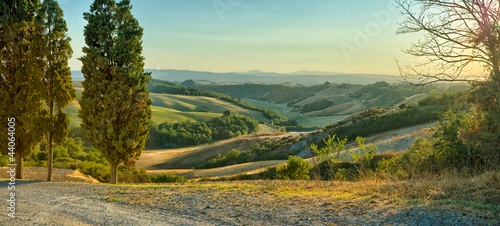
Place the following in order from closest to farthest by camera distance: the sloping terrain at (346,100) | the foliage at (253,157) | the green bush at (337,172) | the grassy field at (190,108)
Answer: the green bush at (337,172), the foliage at (253,157), the grassy field at (190,108), the sloping terrain at (346,100)

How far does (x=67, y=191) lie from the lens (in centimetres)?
1184

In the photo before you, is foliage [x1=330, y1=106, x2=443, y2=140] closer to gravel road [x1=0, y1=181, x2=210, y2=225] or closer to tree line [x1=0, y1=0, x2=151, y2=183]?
tree line [x1=0, y1=0, x2=151, y2=183]

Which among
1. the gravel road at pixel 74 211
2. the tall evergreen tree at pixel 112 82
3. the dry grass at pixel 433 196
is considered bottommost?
the gravel road at pixel 74 211

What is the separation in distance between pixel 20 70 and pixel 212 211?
42.0 feet

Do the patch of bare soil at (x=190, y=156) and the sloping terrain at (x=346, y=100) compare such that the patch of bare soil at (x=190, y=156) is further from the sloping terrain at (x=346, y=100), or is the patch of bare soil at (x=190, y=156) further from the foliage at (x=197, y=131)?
the sloping terrain at (x=346, y=100)

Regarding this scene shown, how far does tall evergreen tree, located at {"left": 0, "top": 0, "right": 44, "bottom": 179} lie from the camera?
14.9 m

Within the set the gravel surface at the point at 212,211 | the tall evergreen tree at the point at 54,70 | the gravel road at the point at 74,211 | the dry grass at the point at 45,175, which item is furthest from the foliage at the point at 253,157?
the gravel surface at the point at 212,211

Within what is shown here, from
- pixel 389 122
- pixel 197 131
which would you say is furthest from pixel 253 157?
pixel 197 131

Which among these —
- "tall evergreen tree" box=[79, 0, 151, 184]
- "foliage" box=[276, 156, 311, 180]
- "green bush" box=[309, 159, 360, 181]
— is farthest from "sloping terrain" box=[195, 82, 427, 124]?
"tall evergreen tree" box=[79, 0, 151, 184]

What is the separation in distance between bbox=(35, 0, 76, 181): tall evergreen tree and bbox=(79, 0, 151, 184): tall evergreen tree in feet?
4.66

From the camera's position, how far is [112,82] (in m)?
16.7

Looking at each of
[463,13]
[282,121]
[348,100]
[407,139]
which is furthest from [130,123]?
[348,100]

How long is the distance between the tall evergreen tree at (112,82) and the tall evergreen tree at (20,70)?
221cm

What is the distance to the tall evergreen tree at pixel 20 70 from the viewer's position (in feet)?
49.0
